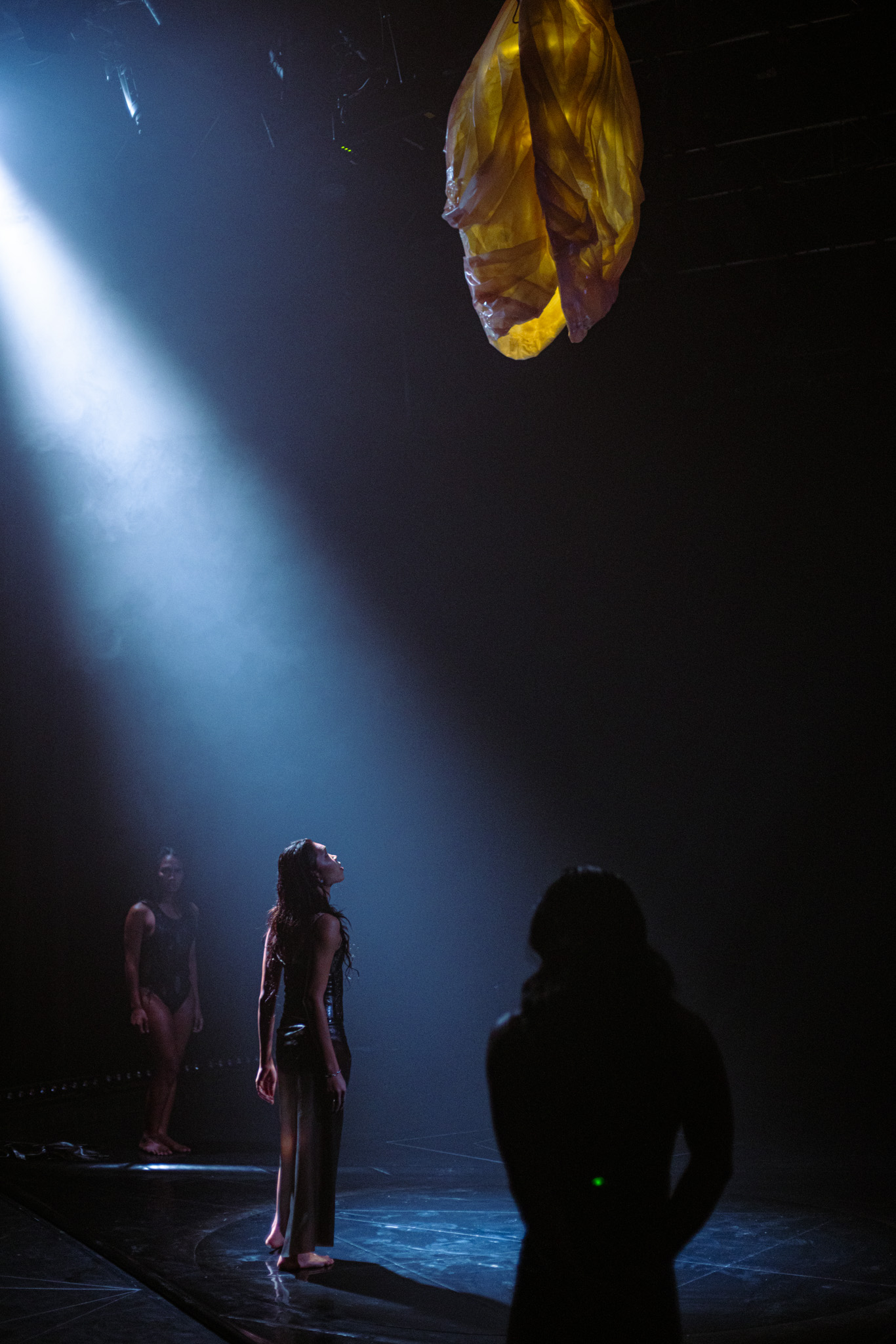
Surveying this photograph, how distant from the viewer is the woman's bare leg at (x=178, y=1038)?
5.80 m

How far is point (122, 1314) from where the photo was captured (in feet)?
10.9

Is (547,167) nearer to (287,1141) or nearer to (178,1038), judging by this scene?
(287,1141)

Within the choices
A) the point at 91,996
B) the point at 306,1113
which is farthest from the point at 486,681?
the point at 306,1113

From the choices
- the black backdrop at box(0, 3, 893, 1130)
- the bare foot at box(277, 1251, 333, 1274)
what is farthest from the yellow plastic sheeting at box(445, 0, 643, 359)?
the black backdrop at box(0, 3, 893, 1130)

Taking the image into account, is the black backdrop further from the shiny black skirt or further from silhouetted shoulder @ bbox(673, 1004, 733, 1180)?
silhouetted shoulder @ bbox(673, 1004, 733, 1180)

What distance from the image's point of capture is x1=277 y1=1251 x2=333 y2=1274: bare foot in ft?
12.0

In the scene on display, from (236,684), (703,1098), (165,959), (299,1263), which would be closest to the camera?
(703,1098)

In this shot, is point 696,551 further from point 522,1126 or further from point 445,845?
point 522,1126

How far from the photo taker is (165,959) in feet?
19.2

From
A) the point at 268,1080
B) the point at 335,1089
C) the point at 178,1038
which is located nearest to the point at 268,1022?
the point at 268,1080

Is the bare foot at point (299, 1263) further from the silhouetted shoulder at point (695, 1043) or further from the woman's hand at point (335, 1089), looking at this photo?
the silhouetted shoulder at point (695, 1043)

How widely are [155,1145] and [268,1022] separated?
2.29 m

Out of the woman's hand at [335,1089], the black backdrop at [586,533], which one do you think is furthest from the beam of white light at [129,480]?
the woman's hand at [335,1089]

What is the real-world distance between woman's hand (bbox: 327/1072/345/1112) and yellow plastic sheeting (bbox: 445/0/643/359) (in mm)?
2504
